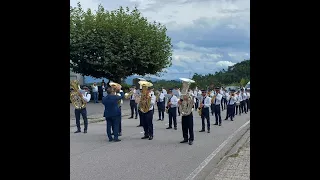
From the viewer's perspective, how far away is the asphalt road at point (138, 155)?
27.9 ft

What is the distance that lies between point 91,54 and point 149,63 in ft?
18.2

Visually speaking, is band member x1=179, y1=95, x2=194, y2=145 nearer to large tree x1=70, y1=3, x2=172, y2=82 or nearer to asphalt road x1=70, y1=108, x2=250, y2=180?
asphalt road x1=70, y1=108, x2=250, y2=180

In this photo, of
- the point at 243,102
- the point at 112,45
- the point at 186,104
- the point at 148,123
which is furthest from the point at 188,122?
the point at 112,45

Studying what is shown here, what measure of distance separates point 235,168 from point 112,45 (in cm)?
2746

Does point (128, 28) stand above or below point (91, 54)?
above

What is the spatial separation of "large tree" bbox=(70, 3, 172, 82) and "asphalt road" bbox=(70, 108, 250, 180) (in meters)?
18.7

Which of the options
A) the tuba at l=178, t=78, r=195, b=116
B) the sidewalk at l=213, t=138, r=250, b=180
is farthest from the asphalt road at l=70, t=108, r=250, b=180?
the tuba at l=178, t=78, r=195, b=116

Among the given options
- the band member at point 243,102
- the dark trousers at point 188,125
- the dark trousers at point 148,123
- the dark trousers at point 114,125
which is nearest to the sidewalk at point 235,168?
the dark trousers at point 188,125

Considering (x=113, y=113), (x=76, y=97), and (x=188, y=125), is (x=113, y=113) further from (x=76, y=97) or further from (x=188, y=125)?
(x=188, y=125)
